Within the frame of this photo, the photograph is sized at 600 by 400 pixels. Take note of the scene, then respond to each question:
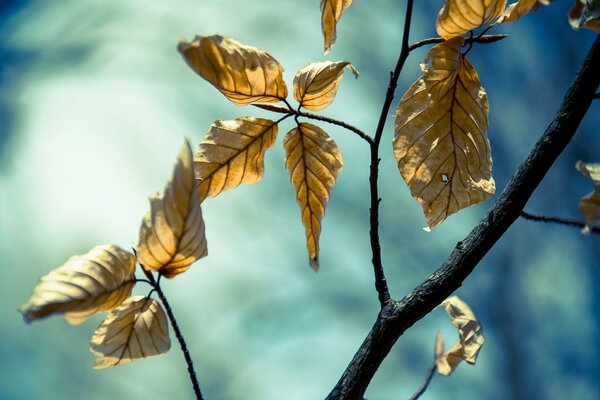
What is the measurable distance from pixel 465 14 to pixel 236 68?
5.1 inches

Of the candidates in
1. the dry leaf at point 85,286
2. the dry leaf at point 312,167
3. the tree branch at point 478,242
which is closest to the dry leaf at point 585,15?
the tree branch at point 478,242

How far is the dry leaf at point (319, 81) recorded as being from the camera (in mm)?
374

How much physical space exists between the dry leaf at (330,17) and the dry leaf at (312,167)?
0.06m

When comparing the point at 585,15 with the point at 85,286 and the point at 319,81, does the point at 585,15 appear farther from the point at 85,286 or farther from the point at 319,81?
the point at 85,286

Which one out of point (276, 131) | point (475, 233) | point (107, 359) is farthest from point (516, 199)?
point (107, 359)

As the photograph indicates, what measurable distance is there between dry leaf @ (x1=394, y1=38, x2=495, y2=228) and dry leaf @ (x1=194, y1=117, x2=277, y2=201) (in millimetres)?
89

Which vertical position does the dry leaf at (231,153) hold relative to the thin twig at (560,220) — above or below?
above

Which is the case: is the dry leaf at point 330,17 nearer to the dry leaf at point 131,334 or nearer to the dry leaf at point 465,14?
the dry leaf at point 465,14

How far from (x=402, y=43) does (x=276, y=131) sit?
10cm

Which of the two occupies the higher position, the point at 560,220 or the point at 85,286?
the point at 85,286

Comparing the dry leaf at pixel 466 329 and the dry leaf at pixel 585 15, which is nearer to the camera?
the dry leaf at pixel 585 15

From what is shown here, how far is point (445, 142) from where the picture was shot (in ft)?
1.20

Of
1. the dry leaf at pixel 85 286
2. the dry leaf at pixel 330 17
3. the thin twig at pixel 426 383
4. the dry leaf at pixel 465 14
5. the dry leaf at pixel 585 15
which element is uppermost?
the dry leaf at pixel 330 17

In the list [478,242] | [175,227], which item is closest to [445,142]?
[478,242]
